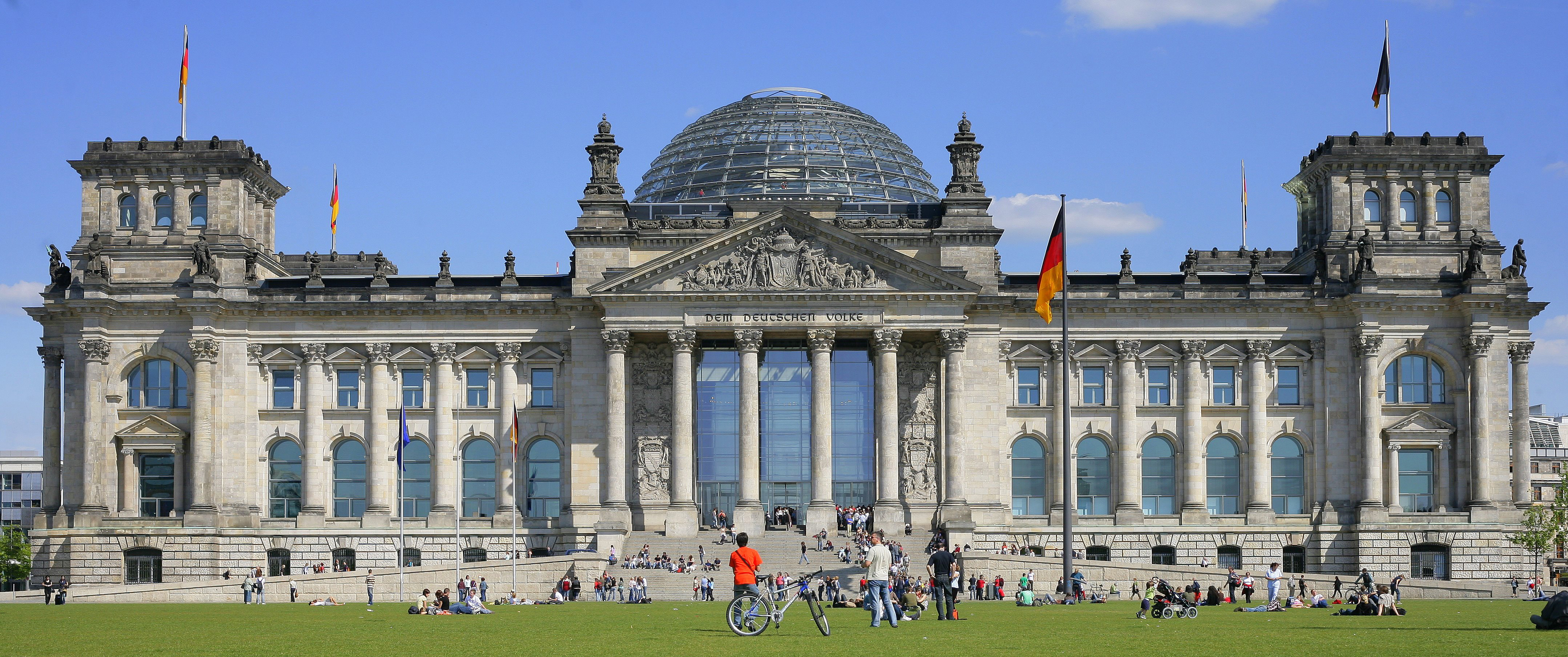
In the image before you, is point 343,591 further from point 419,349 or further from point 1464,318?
point 1464,318

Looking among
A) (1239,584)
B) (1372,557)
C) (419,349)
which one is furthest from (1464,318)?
(419,349)

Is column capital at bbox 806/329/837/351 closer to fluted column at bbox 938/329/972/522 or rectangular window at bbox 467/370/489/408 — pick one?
fluted column at bbox 938/329/972/522

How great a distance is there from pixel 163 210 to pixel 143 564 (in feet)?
58.5

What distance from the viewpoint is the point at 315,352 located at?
90.4 meters

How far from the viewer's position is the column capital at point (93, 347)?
88438mm

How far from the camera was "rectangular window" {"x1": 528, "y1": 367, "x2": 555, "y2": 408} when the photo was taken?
91.1 m

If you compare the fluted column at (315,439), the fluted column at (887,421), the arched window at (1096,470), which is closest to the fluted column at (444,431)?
the fluted column at (315,439)

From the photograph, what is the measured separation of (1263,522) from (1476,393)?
470 inches

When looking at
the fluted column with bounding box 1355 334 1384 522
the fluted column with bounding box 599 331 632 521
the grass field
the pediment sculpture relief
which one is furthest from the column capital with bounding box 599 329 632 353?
the fluted column with bounding box 1355 334 1384 522

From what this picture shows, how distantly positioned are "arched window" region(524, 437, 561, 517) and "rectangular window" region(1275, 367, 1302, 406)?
1424 inches

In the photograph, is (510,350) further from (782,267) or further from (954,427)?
(954,427)

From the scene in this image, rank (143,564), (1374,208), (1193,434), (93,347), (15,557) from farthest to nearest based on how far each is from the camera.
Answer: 1. (15,557)
2. (1374,208)
3. (1193,434)
4. (93,347)
5. (143,564)

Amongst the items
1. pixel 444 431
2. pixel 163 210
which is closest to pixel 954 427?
pixel 444 431

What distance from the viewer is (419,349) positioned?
298 feet
